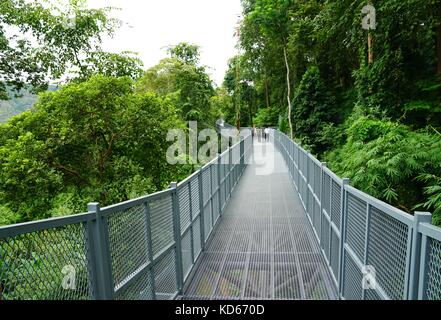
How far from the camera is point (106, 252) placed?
2135 mm

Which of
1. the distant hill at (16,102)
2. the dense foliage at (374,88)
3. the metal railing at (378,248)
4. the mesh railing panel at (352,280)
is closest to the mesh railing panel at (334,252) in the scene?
the metal railing at (378,248)

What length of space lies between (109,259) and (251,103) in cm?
4483

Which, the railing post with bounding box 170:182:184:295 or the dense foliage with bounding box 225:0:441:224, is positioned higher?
the dense foliage with bounding box 225:0:441:224

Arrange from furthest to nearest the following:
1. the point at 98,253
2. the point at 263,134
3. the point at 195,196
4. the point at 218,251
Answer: the point at 263,134
the point at 218,251
the point at 195,196
the point at 98,253

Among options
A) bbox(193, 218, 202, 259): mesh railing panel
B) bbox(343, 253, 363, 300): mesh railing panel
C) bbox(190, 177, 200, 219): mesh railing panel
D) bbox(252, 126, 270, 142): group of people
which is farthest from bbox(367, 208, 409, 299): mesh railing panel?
bbox(252, 126, 270, 142): group of people

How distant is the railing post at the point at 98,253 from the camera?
2029 mm

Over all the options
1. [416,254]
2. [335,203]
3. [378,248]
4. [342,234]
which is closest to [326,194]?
[335,203]

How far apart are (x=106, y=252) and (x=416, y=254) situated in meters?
2.07

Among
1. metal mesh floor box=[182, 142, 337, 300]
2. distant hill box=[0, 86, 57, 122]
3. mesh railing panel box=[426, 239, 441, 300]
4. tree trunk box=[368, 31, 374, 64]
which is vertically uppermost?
tree trunk box=[368, 31, 374, 64]

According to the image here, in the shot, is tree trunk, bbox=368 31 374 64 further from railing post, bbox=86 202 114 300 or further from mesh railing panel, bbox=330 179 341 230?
railing post, bbox=86 202 114 300

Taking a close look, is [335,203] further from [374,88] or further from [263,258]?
[374,88]

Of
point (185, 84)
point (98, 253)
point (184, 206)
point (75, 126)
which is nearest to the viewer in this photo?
point (98, 253)

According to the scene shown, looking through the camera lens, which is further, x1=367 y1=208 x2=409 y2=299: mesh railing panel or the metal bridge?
x1=367 y1=208 x2=409 y2=299: mesh railing panel

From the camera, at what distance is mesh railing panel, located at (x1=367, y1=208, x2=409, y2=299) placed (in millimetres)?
1877
